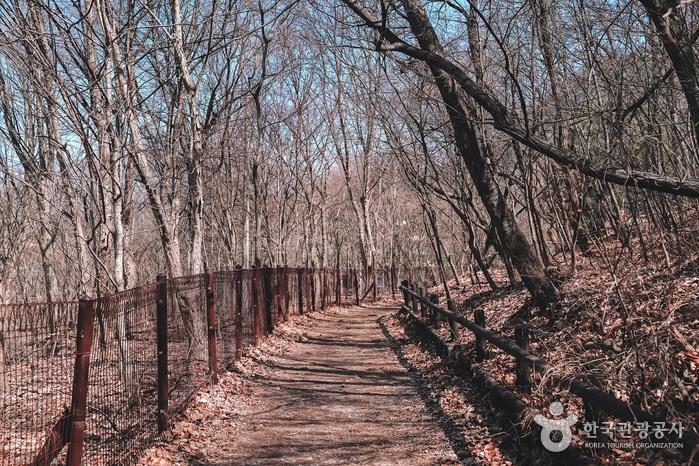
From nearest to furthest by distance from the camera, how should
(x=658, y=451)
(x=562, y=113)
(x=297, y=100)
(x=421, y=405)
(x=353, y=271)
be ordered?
(x=658, y=451), (x=421, y=405), (x=562, y=113), (x=297, y=100), (x=353, y=271)

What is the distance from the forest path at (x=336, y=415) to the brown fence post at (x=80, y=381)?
1.59 metres

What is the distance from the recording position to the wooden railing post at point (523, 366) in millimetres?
5844

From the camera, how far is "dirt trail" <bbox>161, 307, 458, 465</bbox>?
5.62 m

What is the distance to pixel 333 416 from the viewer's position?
23.0 feet

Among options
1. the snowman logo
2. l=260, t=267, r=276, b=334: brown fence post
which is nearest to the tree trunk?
the snowman logo

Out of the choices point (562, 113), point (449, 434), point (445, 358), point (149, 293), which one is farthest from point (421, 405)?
point (562, 113)

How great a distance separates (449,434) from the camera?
6008 mm

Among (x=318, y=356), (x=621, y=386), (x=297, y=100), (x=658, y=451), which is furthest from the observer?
(x=297, y=100)

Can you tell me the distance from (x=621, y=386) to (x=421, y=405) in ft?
10.6

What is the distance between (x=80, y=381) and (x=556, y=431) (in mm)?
3762

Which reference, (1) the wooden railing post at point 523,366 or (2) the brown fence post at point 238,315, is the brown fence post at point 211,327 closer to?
(2) the brown fence post at point 238,315

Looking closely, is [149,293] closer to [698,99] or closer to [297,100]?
[698,99]

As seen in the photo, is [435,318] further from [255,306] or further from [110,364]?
[110,364]

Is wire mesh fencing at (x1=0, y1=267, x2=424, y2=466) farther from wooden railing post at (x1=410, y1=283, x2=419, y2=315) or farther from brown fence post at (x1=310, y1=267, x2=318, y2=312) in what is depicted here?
brown fence post at (x1=310, y1=267, x2=318, y2=312)
